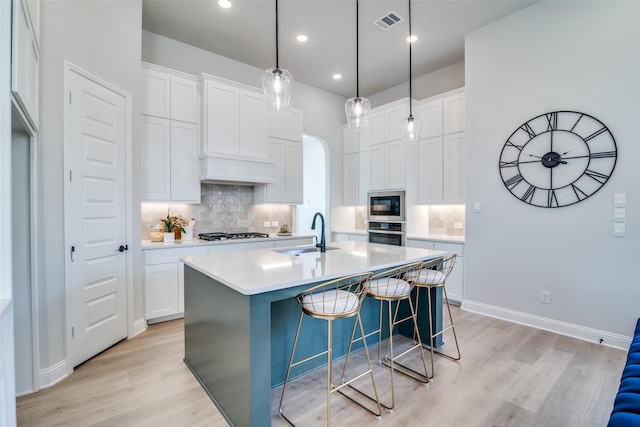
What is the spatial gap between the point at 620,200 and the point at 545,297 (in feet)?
3.82

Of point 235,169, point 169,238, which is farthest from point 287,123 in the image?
point 169,238

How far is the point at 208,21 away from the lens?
364 centimetres

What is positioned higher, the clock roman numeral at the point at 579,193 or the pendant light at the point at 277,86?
the pendant light at the point at 277,86

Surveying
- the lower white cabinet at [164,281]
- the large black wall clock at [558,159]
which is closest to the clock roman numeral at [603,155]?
the large black wall clock at [558,159]

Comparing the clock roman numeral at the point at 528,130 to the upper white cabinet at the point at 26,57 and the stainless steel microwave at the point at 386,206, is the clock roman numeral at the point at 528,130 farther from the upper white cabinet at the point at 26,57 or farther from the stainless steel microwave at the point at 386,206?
the upper white cabinet at the point at 26,57

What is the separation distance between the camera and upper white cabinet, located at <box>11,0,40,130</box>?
156cm

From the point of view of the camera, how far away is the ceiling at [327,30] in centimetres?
341

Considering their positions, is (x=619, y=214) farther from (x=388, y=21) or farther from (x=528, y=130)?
(x=388, y=21)

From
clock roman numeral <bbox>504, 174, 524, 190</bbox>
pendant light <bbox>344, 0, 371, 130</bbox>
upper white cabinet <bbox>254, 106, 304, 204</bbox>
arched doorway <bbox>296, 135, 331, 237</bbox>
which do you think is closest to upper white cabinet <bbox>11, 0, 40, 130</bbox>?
pendant light <bbox>344, 0, 371, 130</bbox>

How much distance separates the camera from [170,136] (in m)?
3.77

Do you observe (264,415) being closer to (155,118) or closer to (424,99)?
(155,118)

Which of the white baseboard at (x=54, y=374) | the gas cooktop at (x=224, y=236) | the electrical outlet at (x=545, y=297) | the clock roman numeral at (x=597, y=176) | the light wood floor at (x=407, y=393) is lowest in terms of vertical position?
the light wood floor at (x=407, y=393)

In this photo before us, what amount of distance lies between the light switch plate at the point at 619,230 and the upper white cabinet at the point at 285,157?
3.70m

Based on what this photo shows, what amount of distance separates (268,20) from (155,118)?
1.75 metres
